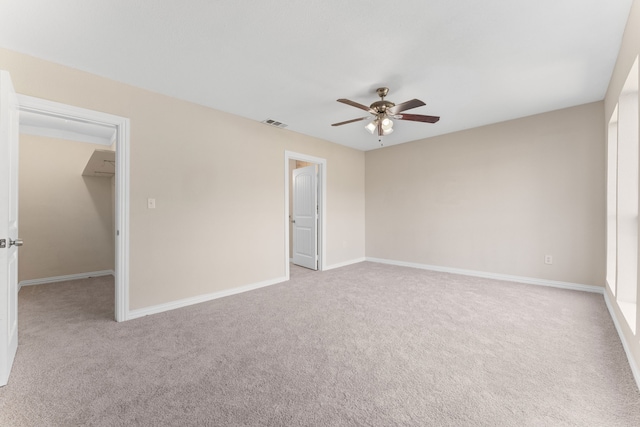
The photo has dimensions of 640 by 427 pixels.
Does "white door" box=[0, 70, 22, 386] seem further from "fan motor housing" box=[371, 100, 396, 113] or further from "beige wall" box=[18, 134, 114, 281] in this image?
"beige wall" box=[18, 134, 114, 281]

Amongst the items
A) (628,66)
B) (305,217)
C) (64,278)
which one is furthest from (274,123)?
(64,278)

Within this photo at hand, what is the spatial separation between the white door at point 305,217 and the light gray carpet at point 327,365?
76.6 inches

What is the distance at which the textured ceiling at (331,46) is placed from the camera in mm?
1852

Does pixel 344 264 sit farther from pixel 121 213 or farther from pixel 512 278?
pixel 121 213

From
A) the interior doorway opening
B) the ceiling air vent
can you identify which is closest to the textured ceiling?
the ceiling air vent

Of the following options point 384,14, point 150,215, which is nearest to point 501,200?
point 384,14

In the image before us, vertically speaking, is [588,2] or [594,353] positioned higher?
[588,2]

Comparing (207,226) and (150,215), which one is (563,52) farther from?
(150,215)

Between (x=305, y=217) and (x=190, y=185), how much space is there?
8.10 ft

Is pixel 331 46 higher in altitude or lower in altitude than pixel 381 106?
higher

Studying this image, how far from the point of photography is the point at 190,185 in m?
3.33

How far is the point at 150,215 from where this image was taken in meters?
3.01

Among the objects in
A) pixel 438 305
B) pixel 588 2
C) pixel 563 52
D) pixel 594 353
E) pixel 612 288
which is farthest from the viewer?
pixel 438 305

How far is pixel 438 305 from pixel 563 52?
269 cm
